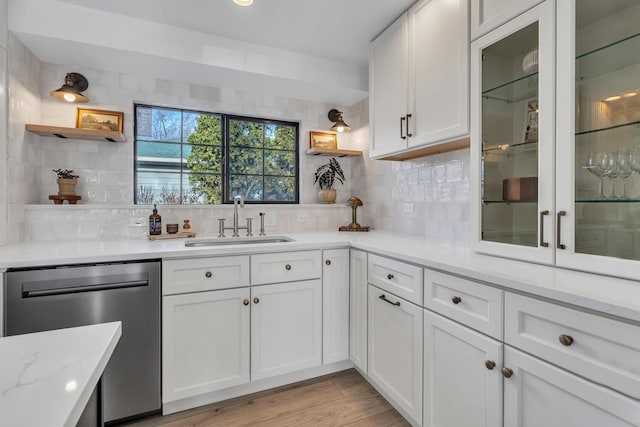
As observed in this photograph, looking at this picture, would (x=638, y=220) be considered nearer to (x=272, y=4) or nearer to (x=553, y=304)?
(x=553, y=304)

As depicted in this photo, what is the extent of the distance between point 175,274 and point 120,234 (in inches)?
34.3

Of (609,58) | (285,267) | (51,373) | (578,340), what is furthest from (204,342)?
(609,58)

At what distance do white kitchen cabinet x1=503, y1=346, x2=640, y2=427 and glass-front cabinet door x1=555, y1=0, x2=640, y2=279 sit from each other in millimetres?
409

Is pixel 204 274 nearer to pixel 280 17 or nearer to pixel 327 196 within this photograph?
pixel 327 196

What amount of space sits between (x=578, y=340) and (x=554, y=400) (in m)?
0.22

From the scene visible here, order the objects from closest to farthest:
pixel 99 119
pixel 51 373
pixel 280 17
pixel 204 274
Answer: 1. pixel 51 373
2. pixel 204 274
3. pixel 280 17
4. pixel 99 119

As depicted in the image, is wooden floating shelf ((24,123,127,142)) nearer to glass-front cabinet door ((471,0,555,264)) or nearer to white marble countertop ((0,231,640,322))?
white marble countertop ((0,231,640,322))

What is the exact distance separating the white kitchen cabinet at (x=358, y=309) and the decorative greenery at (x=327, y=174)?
3.34 ft

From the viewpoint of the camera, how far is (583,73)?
3.77 feet

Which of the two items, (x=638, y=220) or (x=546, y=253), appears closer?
(x=638, y=220)

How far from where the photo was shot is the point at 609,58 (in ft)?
3.65

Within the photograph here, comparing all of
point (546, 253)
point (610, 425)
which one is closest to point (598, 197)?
point (546, 253)

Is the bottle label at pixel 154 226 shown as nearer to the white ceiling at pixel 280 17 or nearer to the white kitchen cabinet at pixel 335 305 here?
the white kitchen cabinet at pixel 335 305

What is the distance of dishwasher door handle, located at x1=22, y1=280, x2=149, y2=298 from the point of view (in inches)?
58.5
